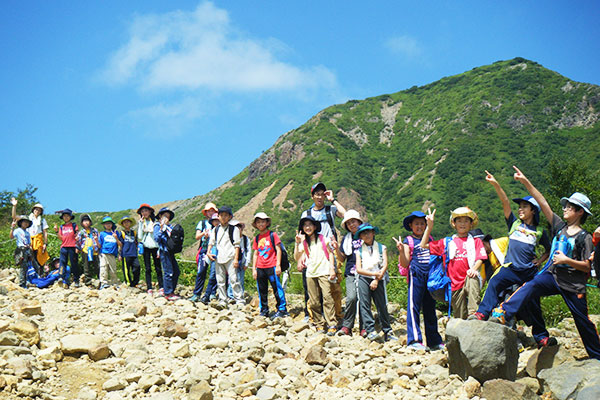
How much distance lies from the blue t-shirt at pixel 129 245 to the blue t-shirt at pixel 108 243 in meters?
0.35

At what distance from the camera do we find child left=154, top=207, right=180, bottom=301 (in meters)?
9.26

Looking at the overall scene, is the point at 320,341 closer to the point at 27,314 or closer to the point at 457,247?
the point at 457,247

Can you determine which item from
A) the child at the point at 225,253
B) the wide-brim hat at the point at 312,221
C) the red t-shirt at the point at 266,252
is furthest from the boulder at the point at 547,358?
the child at the point at 225,253

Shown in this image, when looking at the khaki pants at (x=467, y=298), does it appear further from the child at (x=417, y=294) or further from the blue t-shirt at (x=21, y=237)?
the blue t-shirt at (x=21, y=237)

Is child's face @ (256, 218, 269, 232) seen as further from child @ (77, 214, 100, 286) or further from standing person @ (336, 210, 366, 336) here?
child @ (77, 214, 100, 286)

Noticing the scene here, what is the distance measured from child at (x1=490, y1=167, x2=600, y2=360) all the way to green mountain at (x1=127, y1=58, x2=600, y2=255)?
57674 millimetres

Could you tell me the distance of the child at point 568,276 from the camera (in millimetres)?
4750

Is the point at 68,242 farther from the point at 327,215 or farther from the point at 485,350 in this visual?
the point at 485,350

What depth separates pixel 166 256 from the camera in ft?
30.4

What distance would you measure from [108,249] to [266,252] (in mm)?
4209

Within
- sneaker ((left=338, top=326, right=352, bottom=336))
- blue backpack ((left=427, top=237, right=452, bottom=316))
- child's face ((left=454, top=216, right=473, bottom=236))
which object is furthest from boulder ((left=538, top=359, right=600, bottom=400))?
sneaker ((left=338, top=326, right=352, bottom=336))

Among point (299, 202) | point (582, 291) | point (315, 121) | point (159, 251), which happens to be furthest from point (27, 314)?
point (315, 121)

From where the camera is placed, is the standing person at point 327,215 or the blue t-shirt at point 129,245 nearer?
the standing person at point 327,215

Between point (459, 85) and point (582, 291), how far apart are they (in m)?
125
